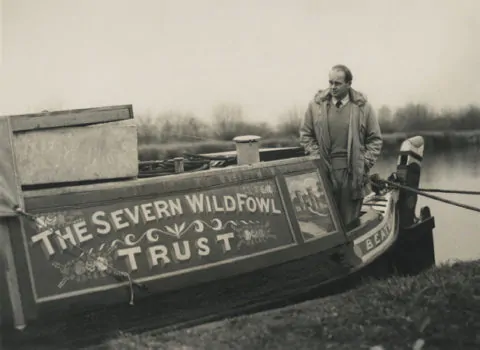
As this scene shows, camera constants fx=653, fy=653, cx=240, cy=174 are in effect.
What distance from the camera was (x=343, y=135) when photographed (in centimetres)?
416

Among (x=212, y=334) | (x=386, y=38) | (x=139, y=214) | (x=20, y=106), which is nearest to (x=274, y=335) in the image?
(x=212, y=334)

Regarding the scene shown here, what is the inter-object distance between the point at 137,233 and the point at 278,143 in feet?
6.32

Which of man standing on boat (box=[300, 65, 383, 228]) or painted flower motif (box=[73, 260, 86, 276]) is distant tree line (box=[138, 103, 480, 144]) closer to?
man standing on boat (box=[300, 65, 383, 228])

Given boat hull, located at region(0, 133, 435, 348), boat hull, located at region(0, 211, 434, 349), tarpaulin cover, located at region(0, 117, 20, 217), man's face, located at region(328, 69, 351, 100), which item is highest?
man's face, located at region(328, 69, 351, 100)

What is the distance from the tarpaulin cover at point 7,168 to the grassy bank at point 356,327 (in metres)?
0.79

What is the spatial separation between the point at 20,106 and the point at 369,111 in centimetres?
215

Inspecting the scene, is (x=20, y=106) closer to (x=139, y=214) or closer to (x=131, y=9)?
(x=131, y=9)

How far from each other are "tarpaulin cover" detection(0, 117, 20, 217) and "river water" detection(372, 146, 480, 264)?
3388 millimetres

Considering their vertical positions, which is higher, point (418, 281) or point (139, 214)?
point (139, 214)

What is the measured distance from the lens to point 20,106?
3951 millimetres

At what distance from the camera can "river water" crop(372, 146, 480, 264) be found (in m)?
5.05

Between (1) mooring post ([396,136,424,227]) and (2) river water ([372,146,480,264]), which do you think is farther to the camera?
(2) river water ([372,146,480,264])

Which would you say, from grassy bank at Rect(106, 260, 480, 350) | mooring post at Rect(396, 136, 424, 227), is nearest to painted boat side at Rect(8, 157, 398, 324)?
grassy bank at Rect(106, 260, 480, 350)

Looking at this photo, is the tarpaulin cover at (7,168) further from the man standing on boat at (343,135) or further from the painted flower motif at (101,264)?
the man standing on boat at (343,135)
